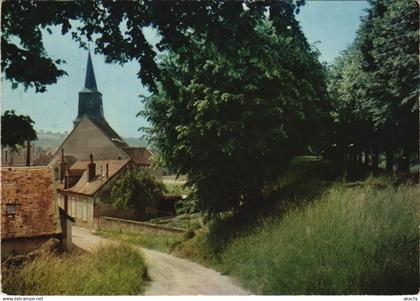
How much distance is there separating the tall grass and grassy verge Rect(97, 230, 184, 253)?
5.03 meters

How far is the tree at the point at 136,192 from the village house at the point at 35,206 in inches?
166

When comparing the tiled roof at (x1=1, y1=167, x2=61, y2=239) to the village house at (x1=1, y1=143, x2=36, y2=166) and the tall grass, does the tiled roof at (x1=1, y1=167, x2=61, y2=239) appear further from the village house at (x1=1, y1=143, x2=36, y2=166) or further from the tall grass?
the tall grass

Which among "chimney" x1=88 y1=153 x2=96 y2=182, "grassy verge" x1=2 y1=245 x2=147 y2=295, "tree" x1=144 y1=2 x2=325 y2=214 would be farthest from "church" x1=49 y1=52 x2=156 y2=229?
"grassy verge" x1=2 y1=245 x2=147 y2=295

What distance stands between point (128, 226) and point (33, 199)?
15.1 ft

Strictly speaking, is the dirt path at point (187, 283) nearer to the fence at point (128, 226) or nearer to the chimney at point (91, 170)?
the fence at point (128, 226)

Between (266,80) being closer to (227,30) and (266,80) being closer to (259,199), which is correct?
(259,199)

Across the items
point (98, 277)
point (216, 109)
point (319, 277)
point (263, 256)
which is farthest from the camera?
point (216, 109)

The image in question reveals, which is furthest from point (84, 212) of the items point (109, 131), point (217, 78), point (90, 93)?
point (217, 78)

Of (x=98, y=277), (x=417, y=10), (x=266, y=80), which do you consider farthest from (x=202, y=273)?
(x=417, y=10)

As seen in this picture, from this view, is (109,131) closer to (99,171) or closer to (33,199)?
(33,199)

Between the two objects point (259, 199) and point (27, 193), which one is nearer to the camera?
point (27, 193)

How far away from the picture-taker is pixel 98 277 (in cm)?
754

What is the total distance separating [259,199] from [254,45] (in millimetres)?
8019

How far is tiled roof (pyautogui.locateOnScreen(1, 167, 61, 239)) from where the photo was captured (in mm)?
10555
